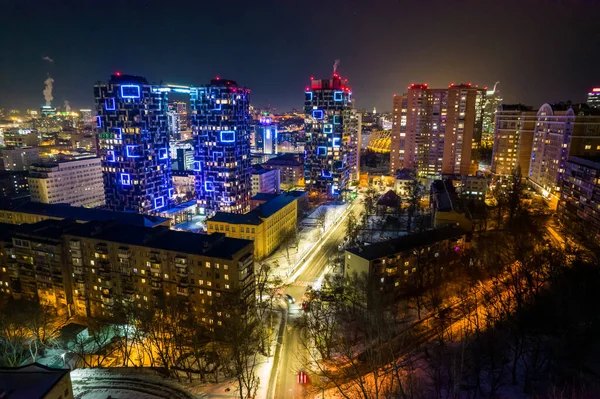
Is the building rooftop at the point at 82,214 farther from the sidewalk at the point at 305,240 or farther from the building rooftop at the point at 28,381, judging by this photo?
the building rooftop at the point at 28,381

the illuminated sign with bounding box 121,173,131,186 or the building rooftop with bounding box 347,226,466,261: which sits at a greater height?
the illuminated sign with bounding box 121,173,131,186

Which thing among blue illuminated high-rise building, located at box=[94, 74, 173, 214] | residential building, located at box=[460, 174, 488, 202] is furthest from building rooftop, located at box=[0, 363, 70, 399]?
residential building, located at box=[460, 174, 488, 202]

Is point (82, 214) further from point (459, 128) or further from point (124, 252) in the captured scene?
point (459, 128)

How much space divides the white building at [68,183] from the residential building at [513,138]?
80072 mm

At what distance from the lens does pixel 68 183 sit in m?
64.8

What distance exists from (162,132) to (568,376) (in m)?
53.6

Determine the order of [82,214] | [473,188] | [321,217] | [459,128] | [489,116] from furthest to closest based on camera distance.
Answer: [489,116] → [459,128] → [473,188] → [321,217] → [82,214]

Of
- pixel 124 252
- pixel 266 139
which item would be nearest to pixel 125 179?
pixel 124 252

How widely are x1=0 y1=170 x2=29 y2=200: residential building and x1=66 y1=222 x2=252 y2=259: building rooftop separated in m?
50.0

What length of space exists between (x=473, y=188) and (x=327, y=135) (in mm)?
25425

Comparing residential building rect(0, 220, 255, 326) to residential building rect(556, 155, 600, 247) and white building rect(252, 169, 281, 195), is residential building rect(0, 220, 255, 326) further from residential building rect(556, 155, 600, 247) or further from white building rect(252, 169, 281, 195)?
white building rect(252, 169, 281, 195)

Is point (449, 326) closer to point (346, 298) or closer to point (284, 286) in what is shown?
point (346, 298)

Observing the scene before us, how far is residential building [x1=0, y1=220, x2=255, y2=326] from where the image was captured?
28031mm

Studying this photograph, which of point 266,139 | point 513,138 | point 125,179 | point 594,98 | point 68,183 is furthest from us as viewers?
point 266,139
